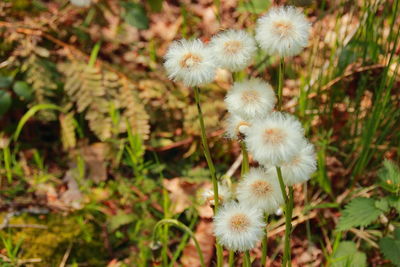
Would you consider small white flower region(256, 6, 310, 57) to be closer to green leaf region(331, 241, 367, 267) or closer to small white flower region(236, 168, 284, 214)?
small white flower region(236, 168, 284, 214)

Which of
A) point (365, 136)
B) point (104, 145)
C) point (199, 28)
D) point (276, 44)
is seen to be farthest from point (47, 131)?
point (276, 44)

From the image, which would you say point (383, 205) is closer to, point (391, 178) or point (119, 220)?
point (391, 178)

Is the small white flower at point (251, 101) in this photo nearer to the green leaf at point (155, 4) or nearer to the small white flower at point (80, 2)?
the small white flower at point (80, 2)

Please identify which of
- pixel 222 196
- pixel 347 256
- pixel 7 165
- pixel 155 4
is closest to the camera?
pixel 222 196

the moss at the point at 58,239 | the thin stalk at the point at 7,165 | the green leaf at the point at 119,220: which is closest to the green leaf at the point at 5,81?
the thin stalk at the point at 7,165

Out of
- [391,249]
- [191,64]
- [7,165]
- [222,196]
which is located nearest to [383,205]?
[391,249]

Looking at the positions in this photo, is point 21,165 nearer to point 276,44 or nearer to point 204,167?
point 204,167
